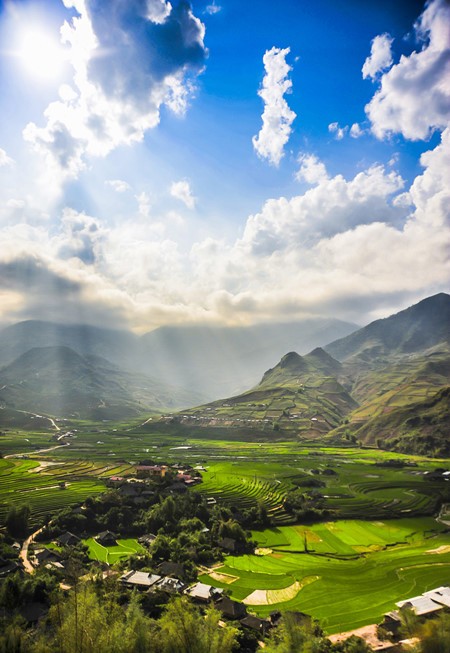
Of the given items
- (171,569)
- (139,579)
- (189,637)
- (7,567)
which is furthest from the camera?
(171,569)

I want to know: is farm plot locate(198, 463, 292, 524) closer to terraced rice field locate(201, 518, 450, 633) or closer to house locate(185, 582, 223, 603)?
terraced rice field locate(201, 518, 450, 633)

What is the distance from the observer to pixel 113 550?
185ft

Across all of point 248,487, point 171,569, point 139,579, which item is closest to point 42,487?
point 248,487

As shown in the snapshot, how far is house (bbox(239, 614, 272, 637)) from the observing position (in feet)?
118

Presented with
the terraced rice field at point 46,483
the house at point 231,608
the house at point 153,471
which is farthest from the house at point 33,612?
the house at point 153,471

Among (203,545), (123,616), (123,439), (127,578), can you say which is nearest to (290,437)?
(123,439)

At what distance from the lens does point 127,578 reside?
4444cm

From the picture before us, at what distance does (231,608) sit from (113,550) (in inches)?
1039

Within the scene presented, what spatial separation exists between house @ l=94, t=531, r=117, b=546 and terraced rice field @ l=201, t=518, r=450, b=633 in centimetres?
1920

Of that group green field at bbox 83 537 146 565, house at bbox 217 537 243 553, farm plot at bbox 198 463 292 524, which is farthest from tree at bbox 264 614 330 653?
farm plot at bbox 198 463 292 524

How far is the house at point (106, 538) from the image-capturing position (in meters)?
59.1

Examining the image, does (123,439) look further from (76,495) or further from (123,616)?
(123,616)

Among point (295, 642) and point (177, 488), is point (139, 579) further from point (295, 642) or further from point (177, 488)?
point (177, 488)

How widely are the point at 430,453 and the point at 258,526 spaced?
346 ft
